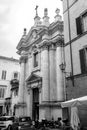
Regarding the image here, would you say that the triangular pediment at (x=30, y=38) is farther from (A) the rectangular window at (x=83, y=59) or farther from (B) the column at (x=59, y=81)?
(A) the rectangular window at (x=83, y=59)

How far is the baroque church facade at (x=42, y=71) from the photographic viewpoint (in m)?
19.2

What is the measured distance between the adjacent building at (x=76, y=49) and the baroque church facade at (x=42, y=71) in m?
6.37

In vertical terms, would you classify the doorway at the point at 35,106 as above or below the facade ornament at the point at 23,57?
below

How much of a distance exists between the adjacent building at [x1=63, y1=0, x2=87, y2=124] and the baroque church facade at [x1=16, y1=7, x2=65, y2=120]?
6.37m

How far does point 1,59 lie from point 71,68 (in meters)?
29.9

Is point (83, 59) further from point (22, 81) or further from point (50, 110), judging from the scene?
point (22, 81)

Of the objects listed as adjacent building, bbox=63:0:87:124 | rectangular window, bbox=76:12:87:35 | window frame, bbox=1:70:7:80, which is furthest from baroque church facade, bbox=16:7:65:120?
window frame, bbox=1:70:7:80

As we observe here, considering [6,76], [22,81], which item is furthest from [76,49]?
[6,76]

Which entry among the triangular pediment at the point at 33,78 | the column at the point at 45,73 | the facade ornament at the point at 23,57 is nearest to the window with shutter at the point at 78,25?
the column at the point at 45,73

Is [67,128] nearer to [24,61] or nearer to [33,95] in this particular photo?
[33,95]

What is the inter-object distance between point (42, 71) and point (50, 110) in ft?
17.1

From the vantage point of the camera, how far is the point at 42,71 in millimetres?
21578

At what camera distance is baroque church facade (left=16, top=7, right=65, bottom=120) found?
758 inches

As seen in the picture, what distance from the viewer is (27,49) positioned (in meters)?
27.7
